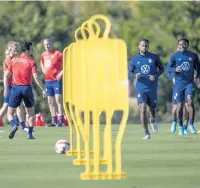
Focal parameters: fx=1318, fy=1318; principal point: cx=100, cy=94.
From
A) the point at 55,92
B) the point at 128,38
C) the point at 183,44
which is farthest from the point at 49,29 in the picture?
the point at 183,44

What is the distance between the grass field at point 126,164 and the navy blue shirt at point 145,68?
1.00 metres

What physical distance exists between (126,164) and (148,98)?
23.7 ft

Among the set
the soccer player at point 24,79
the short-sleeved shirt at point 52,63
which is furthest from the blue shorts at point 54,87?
the soccer player at point 24,79

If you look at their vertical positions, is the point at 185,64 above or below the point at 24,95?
above

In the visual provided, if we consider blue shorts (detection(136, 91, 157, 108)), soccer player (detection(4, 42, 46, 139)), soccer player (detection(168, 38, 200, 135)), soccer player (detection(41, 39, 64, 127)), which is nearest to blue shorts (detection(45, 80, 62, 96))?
soccer player (detection(41, 39, 64, 127))

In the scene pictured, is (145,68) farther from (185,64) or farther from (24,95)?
(24,95)

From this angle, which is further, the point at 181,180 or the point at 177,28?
the point at 177,28

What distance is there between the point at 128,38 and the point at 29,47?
188ft

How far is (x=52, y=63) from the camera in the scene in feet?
101

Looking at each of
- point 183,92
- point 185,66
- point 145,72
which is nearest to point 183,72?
point 185,66

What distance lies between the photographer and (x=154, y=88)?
83.3 feet

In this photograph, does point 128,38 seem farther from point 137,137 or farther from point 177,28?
point 137,137

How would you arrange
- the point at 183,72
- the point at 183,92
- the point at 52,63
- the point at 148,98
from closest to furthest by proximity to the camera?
the point at 148,98
the point at 183,72
the point at 183,92
the point at 52,63

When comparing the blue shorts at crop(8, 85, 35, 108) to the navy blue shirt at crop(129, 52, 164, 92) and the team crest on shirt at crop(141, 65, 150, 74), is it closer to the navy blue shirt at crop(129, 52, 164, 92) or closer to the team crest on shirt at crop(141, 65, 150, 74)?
the navy blue shirt at crop(129, 52, 164, 92)
